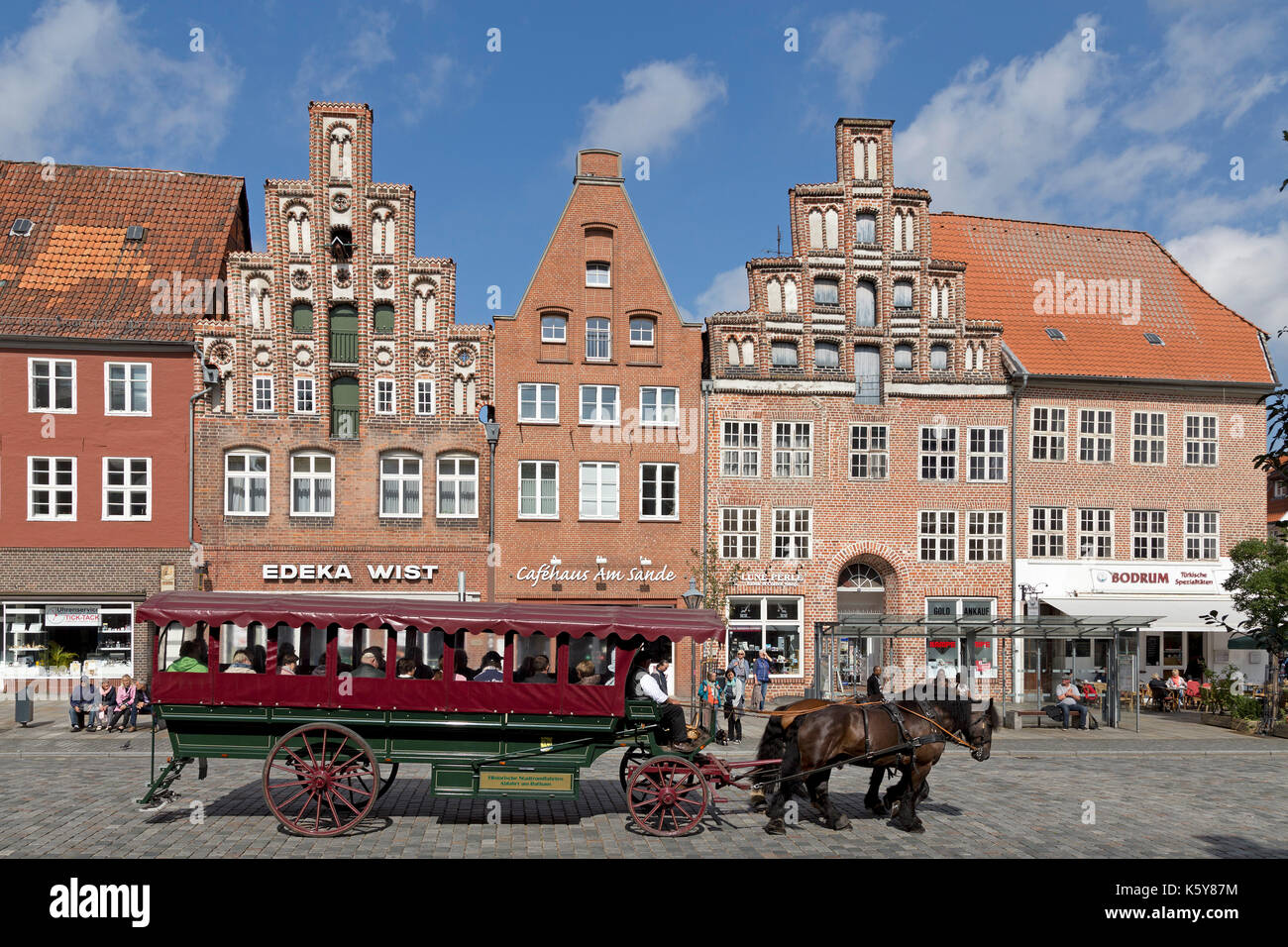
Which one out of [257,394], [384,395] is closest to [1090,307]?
[384,395]

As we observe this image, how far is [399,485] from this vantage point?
29438 mm

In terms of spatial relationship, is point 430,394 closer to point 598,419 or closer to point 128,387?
point 598,419

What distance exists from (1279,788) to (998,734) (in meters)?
7.47

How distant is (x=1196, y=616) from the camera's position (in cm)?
3017

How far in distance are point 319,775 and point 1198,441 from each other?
30497mm

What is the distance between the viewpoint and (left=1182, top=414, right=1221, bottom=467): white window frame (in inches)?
1284

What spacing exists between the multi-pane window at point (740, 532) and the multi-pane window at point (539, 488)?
510cm

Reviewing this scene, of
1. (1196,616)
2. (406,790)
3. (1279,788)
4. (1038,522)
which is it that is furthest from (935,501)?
(406,790)

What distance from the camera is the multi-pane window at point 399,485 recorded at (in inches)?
1156

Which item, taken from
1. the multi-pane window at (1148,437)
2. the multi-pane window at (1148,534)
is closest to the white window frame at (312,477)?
the multi-pane window at (1148,534)

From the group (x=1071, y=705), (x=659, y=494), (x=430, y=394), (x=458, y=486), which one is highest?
(x=430, y=394)

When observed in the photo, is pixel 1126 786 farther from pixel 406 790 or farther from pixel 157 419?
pixel 157 419

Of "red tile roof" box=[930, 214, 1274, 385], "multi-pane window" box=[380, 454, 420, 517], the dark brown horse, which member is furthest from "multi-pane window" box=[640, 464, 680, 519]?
the dark brown horse

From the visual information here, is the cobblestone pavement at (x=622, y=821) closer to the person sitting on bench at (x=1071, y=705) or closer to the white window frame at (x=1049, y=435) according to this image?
the person sitting on bench at (x=1071, y=705)
